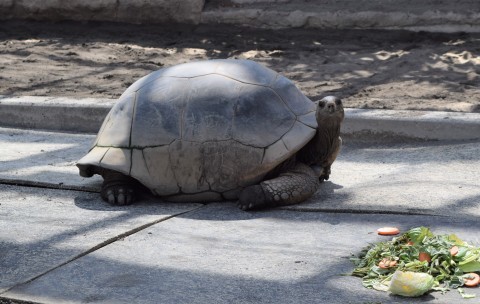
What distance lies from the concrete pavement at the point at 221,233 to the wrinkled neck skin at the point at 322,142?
176mm

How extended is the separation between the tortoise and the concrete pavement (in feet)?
0.36

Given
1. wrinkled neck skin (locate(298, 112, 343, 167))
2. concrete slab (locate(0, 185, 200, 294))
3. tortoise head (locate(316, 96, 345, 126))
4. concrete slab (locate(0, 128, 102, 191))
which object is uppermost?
tortoise head (locate(316, 96, 345, 126))

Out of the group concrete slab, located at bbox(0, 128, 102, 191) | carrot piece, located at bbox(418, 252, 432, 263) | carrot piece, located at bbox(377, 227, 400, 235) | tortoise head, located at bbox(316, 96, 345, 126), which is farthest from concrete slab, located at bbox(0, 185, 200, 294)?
carrot piece, located at bbox(418, 252, 432, 263)

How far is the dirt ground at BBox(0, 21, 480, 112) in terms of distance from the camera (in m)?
6.93

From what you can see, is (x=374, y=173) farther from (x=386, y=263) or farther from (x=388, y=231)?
(x=386, y=263)

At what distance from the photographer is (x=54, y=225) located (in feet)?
14.3

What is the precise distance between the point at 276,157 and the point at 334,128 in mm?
371

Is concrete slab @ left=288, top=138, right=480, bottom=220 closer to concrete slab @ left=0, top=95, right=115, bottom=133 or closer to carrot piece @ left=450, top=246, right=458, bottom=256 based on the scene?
carrot piece @ left=450, top=246, right=458, bottom=256

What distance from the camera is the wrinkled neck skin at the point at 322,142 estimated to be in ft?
15.5

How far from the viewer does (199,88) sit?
479cm

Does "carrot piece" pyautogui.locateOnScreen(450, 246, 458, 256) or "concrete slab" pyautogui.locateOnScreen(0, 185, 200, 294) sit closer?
"carrot piece" pyautogui.locateOnScreen(450, 246, 458, 256)

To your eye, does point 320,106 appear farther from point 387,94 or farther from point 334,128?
point 387,94

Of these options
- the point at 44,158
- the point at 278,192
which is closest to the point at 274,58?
the point at 44,158

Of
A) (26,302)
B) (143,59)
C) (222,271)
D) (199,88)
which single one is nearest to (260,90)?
(199,88)
